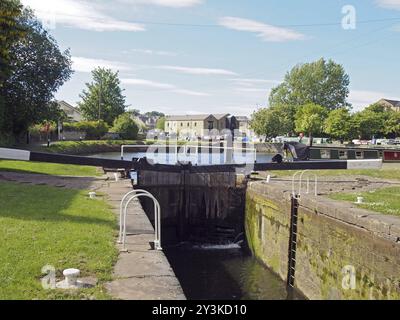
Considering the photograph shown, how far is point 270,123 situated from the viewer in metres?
81.3

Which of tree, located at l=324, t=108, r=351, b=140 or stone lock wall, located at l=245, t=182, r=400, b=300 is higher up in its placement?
tree, located at l=324, t=108, r=351, b=140

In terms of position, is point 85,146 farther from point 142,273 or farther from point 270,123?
point 142,273

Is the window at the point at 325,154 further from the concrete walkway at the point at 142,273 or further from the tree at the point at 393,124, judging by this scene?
the tree at the point at 393,124

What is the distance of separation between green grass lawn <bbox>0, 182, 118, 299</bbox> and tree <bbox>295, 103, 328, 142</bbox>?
66.7 meters

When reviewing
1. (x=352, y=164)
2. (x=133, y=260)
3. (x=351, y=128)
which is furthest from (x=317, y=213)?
(x=351, y=128)

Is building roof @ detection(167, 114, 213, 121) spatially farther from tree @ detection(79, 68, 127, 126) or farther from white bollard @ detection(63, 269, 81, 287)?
white bollard @ detection(63, 269, 81, 287)

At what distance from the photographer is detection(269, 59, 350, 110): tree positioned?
3745 inches

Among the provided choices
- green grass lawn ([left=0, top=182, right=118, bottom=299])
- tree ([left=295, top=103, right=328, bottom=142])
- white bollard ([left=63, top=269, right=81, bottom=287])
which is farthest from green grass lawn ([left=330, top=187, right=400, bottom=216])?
tree ([left=295, top=103, right=328, bottom=142])

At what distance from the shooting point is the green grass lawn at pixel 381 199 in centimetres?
1116

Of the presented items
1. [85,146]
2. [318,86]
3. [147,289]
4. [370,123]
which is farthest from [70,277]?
[318,86]

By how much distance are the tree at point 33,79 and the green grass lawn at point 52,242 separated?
84.9 feet

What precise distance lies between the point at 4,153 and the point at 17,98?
28890mm

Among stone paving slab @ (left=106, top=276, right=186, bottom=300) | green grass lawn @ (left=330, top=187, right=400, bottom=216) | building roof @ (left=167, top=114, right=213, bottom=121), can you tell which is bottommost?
stone paving slab @ (left=106, top=276, right=186, bottom=300)

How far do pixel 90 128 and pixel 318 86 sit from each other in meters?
51.1
